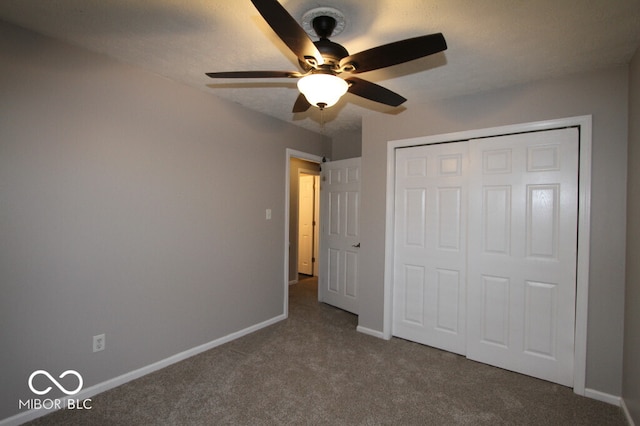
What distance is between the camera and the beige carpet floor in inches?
81.5

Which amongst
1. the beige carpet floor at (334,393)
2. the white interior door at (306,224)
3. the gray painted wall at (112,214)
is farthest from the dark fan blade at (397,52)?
the white interior door at (306,224)

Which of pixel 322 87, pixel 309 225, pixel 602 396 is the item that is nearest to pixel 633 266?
pixel 602 396

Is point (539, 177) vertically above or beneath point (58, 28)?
beneath

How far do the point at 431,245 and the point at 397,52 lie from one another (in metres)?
2.12

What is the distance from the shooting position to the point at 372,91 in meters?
1.86

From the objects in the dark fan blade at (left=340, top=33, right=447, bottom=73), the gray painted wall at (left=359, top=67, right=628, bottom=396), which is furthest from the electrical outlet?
the gray painted wall at (left=359, top=67, right=628, bottom=396)

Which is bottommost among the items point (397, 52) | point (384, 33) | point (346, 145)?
point (397, 52)

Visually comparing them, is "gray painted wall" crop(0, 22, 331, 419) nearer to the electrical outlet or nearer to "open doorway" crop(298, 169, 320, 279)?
the electrical outlet

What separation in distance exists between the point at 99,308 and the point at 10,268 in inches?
23.1

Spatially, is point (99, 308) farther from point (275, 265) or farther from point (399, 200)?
point (399, 200)

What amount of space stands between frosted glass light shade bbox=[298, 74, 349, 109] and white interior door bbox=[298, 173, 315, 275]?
15.0 ft

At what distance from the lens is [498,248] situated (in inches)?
109

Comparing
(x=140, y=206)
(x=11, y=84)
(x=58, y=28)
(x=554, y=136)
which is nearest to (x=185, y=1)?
(x=58, y=28)

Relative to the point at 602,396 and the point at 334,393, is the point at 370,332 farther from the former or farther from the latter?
the point at 602,396
